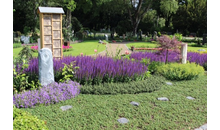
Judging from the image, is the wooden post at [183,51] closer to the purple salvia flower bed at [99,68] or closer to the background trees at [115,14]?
the purple salvia flower bed at [99,68]

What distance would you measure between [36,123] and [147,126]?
2.08m

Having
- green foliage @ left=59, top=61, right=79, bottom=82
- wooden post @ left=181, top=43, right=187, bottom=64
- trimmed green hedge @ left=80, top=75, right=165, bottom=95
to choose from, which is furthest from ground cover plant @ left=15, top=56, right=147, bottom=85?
wooden post @ left=181, top=43, right=187, bottom=64

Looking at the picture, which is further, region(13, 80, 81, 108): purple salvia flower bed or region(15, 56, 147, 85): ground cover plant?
region(15, 56, 147, 85): ground cover plant

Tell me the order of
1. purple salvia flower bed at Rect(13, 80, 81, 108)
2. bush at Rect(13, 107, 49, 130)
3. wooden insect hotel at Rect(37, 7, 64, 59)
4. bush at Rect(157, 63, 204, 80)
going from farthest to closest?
wooden insect hotel at Rect(37, 7, 64, 59)
bush at Rect(157, 63, 204, 80)
purple salvia flower bed at Rect(13, 80, 81, 108)
bush at Rect(13, 107, 49, 130)

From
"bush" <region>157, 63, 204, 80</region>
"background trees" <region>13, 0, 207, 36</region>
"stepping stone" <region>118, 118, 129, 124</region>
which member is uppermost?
"background trees" <region>13, 0, 207, 36</region>

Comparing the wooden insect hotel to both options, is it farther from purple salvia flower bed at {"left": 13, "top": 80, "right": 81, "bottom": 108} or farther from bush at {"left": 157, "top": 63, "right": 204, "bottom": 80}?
bush at {"left": 157, "top": 63, "right": 204, "bottom": 80}

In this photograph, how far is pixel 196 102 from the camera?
5.11 metres

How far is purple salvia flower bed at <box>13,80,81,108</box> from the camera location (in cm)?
436

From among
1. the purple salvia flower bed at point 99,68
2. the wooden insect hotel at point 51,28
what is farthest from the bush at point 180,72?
the wooden insect hotel at point 51,28

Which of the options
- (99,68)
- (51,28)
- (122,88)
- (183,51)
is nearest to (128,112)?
(122,88)

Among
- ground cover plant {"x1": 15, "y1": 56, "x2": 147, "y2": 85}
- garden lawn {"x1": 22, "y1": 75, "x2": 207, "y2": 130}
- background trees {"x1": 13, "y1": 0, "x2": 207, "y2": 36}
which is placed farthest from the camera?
background trees {"x1": 13, "y1": 0, "x2": 207, "y2": 36}

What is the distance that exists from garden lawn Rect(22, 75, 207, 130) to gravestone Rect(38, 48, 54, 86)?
0.89 meters
